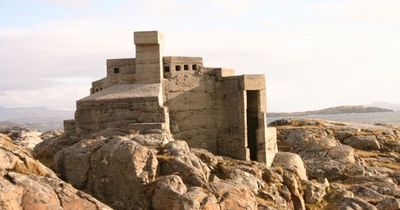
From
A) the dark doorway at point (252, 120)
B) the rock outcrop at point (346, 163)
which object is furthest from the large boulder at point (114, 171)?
the rock outcrop at point (346, 163)

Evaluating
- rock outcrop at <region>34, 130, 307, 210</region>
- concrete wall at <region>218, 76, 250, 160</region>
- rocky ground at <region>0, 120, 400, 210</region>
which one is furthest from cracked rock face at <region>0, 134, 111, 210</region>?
concrete wall at <region>218, 76, 250, 160</region>

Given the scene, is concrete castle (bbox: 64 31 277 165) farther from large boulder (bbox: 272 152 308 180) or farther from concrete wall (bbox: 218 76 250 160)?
large boulder (bbox: 272 152 308 180)

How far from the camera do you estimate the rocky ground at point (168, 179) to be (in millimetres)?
31789

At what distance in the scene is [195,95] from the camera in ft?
149

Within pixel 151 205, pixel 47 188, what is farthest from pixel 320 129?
pixel 47 188

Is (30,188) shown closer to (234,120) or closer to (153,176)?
(153,176)

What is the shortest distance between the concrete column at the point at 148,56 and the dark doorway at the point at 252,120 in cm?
814

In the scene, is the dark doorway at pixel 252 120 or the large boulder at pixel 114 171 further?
the dark doorway at pixel 252 120

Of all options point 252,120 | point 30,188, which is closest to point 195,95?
point 252,120

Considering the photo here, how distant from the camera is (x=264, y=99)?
46844mm

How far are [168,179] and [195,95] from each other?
12.9 metres

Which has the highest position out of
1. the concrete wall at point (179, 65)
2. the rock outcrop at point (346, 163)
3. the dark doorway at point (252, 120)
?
the concrete wall at point (179, 65)

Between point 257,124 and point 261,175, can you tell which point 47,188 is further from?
point 257,124

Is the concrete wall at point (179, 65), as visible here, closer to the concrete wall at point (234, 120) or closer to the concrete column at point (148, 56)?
the concrete column at point (148, 56)
